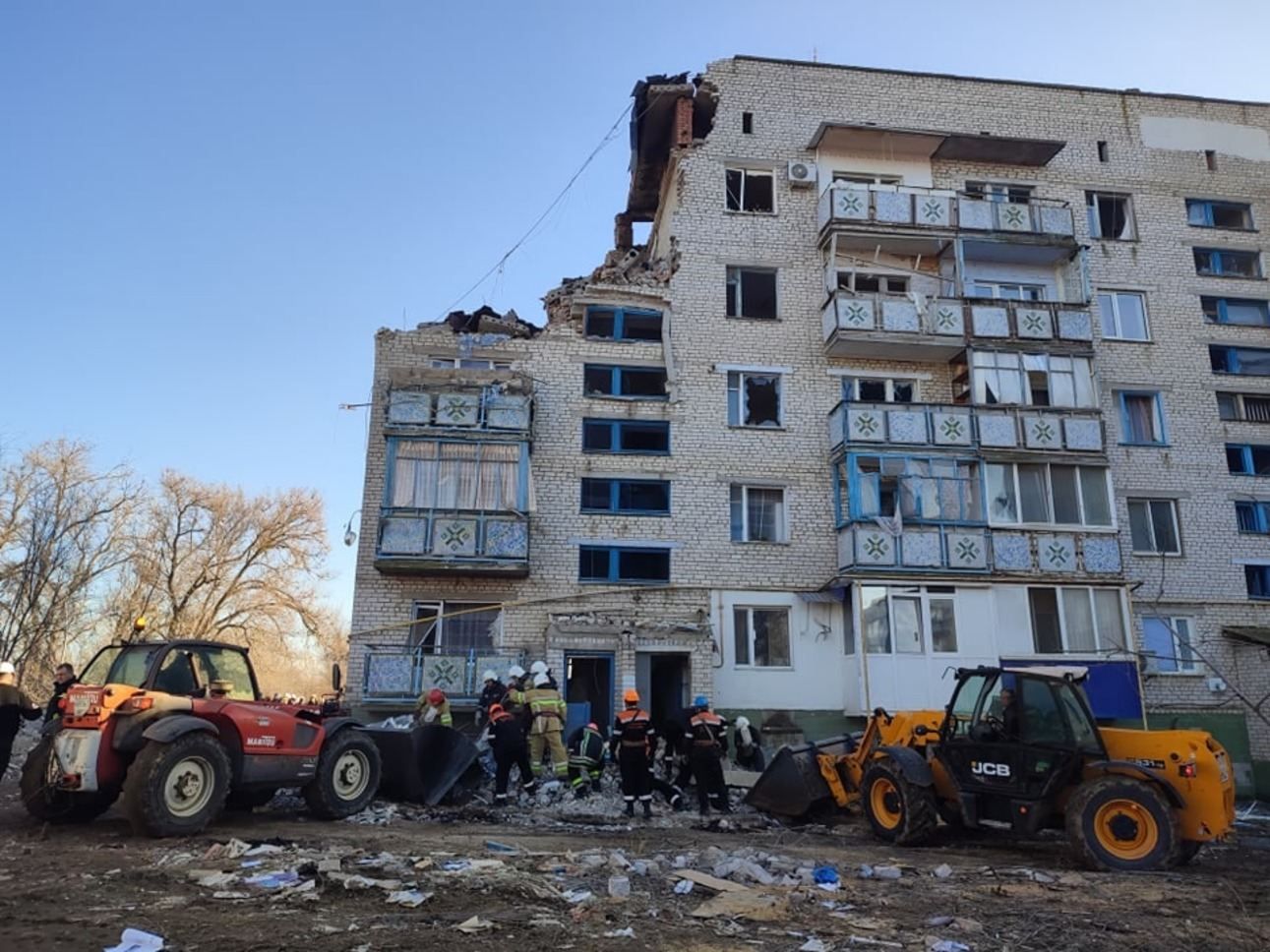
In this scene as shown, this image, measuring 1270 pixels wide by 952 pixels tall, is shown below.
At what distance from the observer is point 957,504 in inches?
782

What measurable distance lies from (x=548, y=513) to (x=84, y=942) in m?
14.6

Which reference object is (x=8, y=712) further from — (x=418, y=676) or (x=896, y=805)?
(x=896, y=805)

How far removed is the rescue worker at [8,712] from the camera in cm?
1026

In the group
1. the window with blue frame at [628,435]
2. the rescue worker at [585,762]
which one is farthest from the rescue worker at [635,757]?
the window with blue frame at [628,435]

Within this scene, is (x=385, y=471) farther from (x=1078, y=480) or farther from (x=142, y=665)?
(x=1078, y=480)

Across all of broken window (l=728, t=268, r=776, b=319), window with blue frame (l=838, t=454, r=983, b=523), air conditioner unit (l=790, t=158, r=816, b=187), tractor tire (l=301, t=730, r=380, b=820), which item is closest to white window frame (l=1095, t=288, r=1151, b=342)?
window with blue frame (l=838, t=454, r=983, b=523)

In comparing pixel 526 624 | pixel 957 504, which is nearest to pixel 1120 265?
pixel 957 504

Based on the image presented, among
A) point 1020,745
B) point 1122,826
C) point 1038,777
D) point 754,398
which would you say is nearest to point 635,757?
point 1020,745

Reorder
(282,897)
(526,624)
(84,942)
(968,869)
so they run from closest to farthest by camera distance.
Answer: (84,942) < (282,897) < (968,869) < (526,624)

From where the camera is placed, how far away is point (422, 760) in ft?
39.8

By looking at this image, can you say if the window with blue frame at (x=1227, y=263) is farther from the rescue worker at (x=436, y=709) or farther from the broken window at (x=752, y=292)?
the rescue worker at (x=436, y=709)

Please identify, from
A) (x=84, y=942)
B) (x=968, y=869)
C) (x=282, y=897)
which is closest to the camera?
(x=84, y=942)

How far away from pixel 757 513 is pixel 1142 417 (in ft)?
34.0

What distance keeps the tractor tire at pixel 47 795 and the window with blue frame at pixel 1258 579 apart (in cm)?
2350
